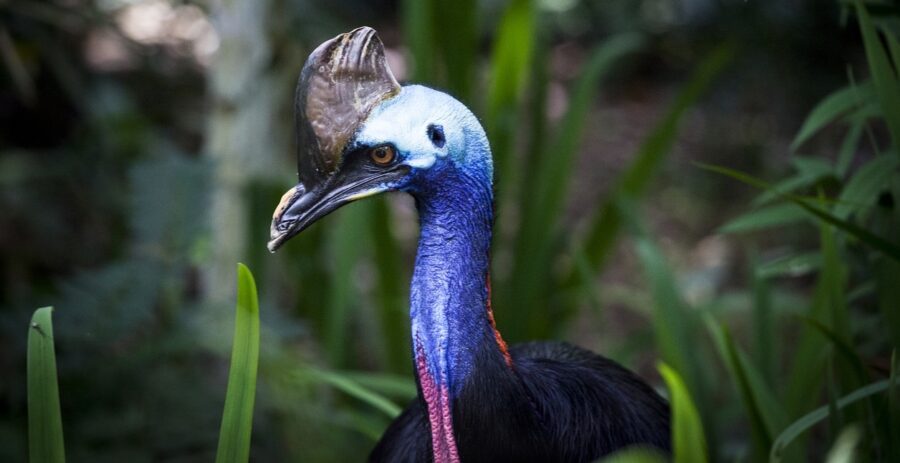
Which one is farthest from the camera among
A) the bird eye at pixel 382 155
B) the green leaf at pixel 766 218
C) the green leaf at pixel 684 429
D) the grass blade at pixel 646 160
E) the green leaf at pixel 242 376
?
the grass blade at pixel 646 160

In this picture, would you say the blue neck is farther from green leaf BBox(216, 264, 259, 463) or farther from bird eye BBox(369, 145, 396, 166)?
green leaf BBox(216, 264, 259, 463)

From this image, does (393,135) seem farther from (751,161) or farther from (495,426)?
(751,161)

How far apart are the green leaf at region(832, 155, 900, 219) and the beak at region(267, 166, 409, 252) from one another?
699 millimetres

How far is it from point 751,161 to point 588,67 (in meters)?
1.22

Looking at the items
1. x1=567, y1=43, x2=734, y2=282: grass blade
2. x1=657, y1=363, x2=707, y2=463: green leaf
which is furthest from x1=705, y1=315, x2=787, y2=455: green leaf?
x1=567, y1=43, x2=734, y2=282: grass blade

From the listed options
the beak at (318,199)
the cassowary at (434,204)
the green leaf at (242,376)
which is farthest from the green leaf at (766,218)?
the green leaf at (242,376)

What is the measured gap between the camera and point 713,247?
4.22 metres

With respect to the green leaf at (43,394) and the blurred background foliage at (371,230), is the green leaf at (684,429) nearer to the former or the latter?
the blurred background foliage at (371,230)

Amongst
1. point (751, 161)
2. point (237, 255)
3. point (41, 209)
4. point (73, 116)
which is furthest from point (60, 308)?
point (751, 161)

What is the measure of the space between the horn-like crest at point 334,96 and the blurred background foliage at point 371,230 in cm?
54

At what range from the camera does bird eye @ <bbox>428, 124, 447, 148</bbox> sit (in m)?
1.46

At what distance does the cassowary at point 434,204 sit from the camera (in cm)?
144

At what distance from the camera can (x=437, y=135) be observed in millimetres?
1470

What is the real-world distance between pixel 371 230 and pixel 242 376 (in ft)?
4.58
